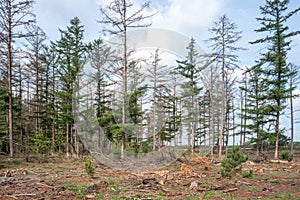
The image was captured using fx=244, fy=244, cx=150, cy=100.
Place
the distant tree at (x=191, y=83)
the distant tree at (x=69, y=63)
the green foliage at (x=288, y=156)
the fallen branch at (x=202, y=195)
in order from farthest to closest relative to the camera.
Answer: the distant tree at (x=69, y=63) < the green foliage at (x=288, y=156) < the distant tree at (x=191, y=83) < the fallen branch at (x=202, y=195)

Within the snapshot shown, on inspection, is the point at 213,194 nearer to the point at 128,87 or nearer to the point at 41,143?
the point at 128,87

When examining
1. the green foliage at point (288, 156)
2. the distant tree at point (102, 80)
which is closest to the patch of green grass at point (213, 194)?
the distant tree at point (102, 80)

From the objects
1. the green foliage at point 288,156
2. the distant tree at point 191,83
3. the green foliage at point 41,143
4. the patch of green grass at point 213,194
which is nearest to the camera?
the patch of green grass at point 213,194

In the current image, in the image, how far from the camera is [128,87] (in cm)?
1531

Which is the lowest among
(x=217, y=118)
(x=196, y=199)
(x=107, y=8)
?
(x=196, y=199)

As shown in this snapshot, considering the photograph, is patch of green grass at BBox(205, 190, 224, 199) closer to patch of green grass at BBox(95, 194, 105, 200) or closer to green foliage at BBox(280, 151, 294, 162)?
patch of green grass at BBox(95, 194, 105, 200)

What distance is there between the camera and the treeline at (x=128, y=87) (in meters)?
14.7

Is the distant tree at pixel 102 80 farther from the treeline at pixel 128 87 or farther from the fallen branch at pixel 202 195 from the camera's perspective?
the fallen branch at pixel 202 195

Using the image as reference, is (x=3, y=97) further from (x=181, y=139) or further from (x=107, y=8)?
(x=181, y=139)

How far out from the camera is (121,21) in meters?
14.7

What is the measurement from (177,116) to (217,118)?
8.35 m

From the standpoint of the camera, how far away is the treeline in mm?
14672

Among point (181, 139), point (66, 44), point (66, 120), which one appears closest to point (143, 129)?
point (181, 139)

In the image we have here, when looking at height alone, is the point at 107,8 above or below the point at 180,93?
above
